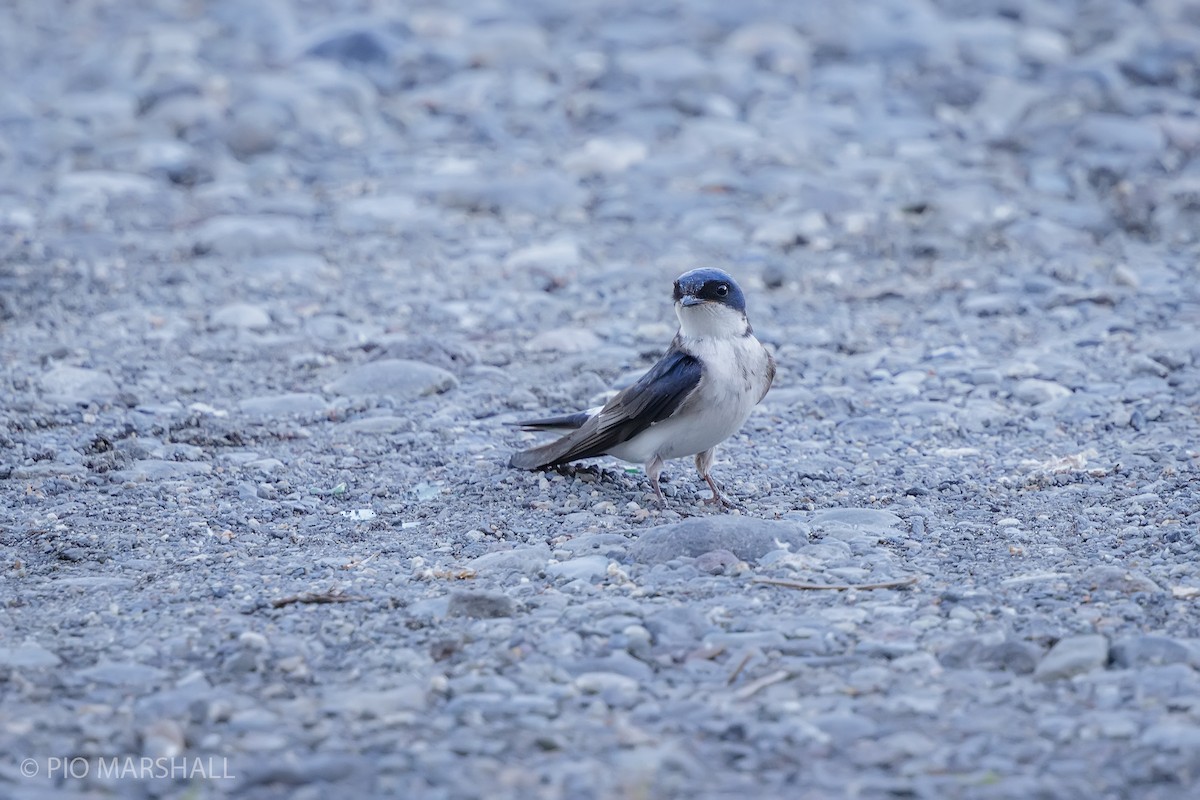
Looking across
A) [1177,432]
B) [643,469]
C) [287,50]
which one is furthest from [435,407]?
[287,50]

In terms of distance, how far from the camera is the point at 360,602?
421 cm

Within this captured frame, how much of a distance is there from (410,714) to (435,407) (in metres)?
2.94

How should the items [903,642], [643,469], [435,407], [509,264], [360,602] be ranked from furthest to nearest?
[509,264] < [435,407] < [643,469] < [360,602] < [903,642]

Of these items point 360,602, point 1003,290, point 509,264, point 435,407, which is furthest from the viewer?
point 509,264

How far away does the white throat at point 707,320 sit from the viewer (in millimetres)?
5172

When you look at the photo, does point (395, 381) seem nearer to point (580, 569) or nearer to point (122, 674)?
point (580, 569)

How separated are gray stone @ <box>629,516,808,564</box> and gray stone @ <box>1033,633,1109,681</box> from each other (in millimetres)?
980

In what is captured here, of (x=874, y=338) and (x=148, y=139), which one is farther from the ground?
(x=148, y=139)

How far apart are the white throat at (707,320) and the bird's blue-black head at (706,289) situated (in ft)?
0.07

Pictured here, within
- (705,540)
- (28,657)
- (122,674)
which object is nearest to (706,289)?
(705,540)

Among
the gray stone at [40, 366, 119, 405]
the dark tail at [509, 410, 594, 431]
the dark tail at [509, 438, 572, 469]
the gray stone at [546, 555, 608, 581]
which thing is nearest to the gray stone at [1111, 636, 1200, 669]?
the gray stone at [546, 555, 608, 581]

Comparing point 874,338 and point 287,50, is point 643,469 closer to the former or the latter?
point 874,338

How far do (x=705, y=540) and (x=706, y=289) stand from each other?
1013mm

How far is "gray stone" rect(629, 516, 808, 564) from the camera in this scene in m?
4.46
